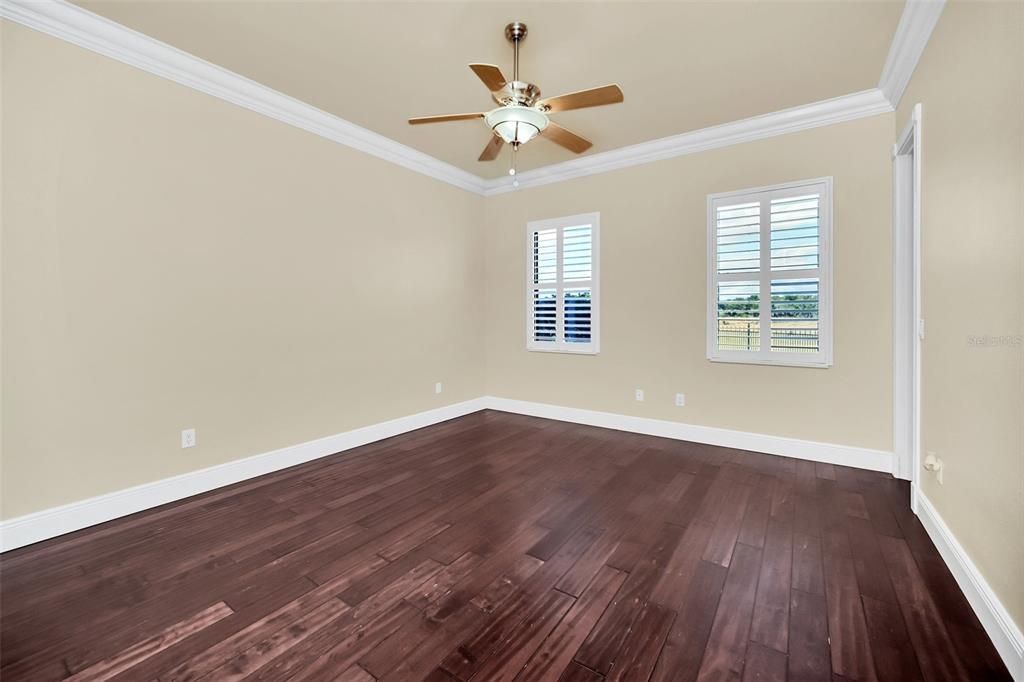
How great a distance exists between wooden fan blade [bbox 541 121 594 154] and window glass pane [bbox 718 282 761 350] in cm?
189

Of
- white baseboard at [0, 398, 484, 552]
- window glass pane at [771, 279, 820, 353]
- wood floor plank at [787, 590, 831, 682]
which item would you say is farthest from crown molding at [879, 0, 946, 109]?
white baseboard at [0, 398, 484, 552]

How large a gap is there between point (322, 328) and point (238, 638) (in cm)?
248

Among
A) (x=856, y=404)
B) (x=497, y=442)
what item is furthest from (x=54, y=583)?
(x=856, y=404)

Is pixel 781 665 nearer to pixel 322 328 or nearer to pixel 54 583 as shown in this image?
pixel 54 583

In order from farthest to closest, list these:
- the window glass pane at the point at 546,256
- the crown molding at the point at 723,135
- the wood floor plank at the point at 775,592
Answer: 1. the window glass pane at the point at 546,256
2. the crown molding at the point at 723,135
3. the wood floor plank at the point at 775,592

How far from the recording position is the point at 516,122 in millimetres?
2367

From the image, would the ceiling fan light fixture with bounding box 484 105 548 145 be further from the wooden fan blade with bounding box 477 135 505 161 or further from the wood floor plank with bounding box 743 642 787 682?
the wood floor plank with bounding box 743 642 787 682

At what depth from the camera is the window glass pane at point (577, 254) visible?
469 cm

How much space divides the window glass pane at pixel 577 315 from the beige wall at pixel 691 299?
0.20 metres

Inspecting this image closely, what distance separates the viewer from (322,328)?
3686 millimetres

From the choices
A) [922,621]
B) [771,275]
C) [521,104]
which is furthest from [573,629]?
[771,275]

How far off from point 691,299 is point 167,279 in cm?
412

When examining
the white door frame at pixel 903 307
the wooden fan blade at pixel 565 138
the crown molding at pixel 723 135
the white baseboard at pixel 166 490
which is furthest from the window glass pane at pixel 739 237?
the white baseboard at pixel 166 490

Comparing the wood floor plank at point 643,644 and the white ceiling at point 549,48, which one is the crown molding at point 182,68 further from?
the wood floor plank at point 643,644
